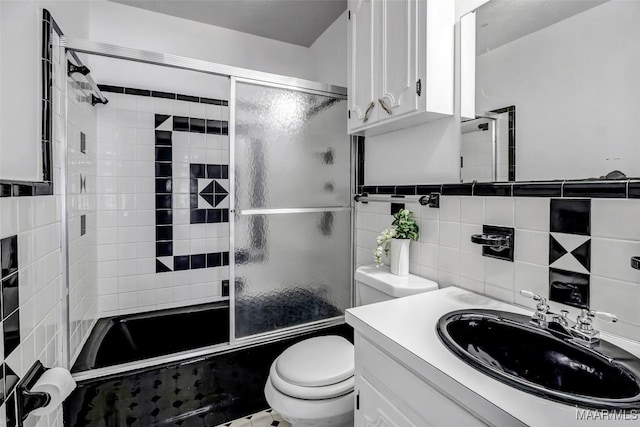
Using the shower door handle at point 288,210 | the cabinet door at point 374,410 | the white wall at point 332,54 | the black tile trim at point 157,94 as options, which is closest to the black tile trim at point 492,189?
the cabinet door at point 374,410

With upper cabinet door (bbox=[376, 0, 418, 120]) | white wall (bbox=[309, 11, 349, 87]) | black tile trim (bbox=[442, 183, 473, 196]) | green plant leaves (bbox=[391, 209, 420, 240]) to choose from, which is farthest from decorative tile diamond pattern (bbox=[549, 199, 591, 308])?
white wall (bbox=[309, 11, 349, 87])

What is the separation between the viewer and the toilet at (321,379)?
50.8 inches

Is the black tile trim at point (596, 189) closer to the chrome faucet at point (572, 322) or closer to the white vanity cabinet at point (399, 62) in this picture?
the chrome faucet at point (572, 322)

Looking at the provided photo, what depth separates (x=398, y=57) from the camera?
4.77 ft

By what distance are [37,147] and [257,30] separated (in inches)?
76.6

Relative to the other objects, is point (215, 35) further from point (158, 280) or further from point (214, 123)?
point (158, 280)

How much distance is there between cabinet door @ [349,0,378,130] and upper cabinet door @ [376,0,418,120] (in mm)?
61

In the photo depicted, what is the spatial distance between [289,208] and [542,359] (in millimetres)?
1344

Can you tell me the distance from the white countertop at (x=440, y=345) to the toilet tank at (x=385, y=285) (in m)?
0.12

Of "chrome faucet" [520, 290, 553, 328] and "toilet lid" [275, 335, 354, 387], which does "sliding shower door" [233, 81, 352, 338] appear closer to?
"toilet lid" [275, 335, 354, 387]

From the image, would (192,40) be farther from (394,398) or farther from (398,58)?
(394,398)

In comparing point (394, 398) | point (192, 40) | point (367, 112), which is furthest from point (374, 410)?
point (192, 40)

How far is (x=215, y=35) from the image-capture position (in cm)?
256

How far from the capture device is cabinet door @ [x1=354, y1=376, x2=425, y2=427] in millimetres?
888
